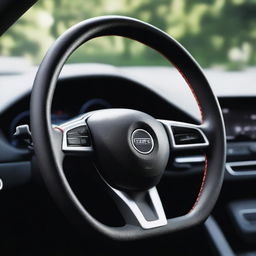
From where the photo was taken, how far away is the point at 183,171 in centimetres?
167

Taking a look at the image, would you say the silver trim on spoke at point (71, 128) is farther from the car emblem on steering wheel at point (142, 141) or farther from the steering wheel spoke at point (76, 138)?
the car emblem on steering wheel at point (142, 141)

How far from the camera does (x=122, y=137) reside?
1160 millimetres

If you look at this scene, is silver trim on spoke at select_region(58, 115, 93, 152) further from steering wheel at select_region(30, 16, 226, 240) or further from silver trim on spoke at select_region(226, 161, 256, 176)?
silver trim on spoke at select_region(226, 161, 256, 176)

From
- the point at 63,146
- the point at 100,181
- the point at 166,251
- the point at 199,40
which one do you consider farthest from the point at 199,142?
the point at 199,40

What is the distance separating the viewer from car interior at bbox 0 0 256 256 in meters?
1.06

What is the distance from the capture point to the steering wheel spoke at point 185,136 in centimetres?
126

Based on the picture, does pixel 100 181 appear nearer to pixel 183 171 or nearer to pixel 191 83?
pixel 191 83

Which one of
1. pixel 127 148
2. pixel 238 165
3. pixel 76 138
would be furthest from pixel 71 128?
pixel 238 165

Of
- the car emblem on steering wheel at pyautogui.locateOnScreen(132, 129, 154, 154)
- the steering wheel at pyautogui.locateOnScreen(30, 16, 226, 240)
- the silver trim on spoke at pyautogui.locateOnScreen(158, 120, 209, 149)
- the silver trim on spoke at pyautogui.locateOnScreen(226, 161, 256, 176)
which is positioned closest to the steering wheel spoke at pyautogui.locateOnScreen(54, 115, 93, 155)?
the steering wheel at pyautogui.locateOnScreen(30, 16, 226, 240)

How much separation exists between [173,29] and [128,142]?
1.23m

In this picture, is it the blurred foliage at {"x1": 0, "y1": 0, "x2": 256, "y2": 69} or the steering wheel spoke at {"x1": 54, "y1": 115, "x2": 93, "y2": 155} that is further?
the blurred foliage at {"x1": 0, "y1": 0, "x2": 256, "y2": 69}

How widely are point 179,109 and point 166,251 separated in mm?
501

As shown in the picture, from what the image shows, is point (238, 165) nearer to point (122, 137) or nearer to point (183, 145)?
point (183, 145)

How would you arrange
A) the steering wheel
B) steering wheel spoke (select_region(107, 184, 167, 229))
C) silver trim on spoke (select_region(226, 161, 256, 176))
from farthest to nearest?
silver trim on spoke (select_region(226, 161, 256, 176)), steering wheel spoke (select_region(107, 184, 167, 229)), the steering wheel
